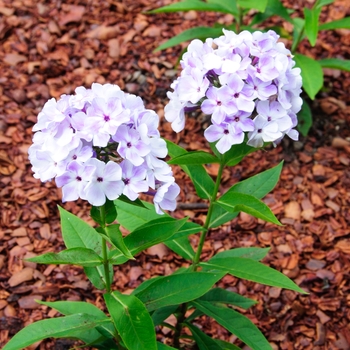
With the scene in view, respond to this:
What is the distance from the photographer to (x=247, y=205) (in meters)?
2.31

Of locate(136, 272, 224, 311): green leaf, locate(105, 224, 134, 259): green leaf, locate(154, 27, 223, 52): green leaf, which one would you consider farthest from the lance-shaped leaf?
locate(154, 27, 223, 52): green leaf

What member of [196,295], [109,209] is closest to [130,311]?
[196,295]

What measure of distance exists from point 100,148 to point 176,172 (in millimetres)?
2057

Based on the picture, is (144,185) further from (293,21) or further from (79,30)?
(79,30)

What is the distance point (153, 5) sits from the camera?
498 centimetres

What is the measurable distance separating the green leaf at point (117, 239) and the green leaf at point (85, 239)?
0.44 metres

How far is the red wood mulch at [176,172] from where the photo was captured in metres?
3.29

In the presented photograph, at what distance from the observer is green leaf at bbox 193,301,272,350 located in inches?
97.7

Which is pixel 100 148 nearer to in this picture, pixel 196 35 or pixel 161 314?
pixel 161 314

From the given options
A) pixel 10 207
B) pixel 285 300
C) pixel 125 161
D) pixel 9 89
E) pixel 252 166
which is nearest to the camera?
pixel 125 161

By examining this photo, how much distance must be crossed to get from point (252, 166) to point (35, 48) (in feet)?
6.47

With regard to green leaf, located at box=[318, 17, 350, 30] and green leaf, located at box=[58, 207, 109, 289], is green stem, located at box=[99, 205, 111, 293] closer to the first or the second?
green leaf, located at box=[58, 207, 109, 289]

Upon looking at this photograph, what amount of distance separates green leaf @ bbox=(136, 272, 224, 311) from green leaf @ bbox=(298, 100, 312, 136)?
6.54 feet

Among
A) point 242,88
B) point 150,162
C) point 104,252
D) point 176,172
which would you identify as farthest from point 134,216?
point 176,172
